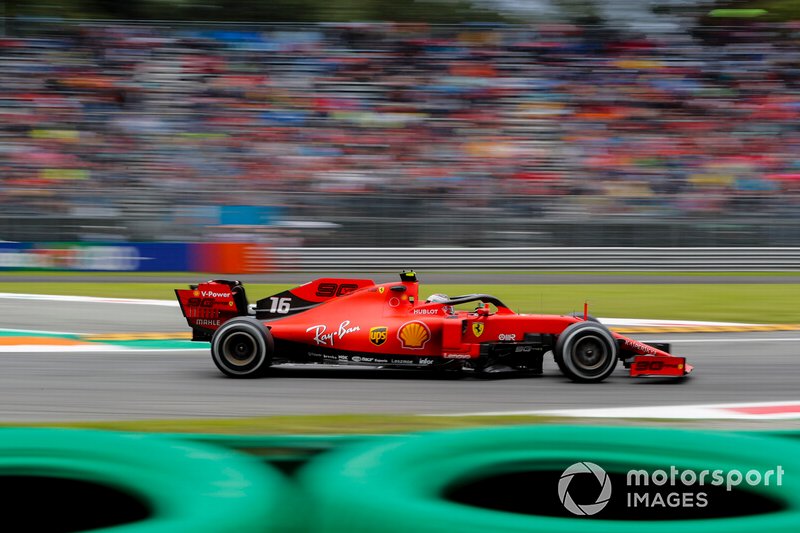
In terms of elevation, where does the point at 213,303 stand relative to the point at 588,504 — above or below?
above

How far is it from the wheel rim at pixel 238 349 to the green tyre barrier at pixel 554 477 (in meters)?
4.49

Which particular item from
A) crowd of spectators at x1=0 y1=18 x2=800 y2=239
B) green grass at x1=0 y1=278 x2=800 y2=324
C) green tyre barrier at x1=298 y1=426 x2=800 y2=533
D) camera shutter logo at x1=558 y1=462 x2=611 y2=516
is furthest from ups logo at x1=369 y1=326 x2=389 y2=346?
crowd of spectators at x1=0 y1=18 x2=800 y2=239

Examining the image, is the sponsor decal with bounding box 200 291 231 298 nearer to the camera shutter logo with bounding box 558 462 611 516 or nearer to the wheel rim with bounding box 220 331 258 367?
the wheel rim with bounding box 220 331 258 367

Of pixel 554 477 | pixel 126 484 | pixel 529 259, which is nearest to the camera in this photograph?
pixel 126 484

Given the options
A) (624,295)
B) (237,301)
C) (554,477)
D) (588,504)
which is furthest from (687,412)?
(624,295)

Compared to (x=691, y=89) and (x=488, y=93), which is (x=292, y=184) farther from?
(x=691, y=89)

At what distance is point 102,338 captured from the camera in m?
10.6

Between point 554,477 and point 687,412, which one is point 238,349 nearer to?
point 687,412

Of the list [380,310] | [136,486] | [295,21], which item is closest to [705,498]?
[136,486]

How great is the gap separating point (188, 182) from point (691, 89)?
1142cm

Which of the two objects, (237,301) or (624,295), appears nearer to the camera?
(237,301)

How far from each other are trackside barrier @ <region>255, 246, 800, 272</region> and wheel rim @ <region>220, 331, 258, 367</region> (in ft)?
35.3

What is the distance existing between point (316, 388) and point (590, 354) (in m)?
2.26

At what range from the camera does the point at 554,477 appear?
133 inches
